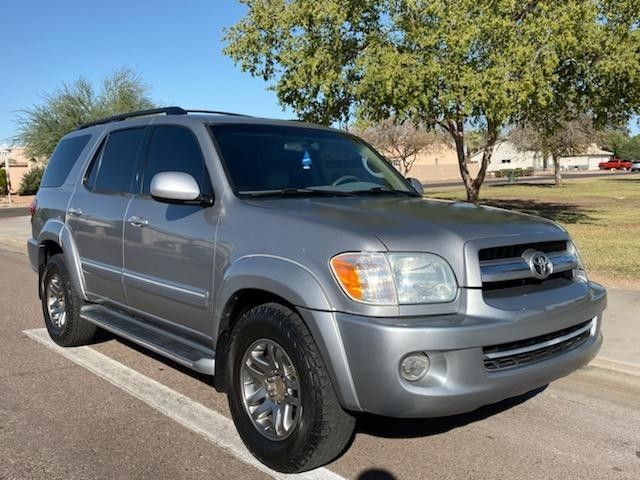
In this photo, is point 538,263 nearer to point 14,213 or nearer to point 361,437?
point 361,437

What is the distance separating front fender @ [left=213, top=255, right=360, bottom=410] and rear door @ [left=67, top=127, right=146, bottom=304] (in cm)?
170

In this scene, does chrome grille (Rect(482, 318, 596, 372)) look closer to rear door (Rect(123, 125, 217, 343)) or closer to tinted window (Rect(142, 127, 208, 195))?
rear door (Rect(123, 125, 217, 343))

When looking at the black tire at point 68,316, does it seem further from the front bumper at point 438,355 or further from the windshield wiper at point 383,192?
the front bumper at point 438,355

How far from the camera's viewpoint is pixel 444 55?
1192 centimetres

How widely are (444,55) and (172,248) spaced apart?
29.8ft

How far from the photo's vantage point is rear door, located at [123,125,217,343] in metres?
3.99

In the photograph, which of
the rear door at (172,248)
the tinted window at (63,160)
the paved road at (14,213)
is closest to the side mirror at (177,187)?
the rear door at (172,248)

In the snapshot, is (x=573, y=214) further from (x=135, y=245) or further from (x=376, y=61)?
(x=135, y=245)

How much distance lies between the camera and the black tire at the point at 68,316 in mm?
5695

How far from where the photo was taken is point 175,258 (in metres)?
4.17

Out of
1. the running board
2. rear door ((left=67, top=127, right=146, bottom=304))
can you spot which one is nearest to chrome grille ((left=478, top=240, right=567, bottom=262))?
the running board

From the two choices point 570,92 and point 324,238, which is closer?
point 324,238

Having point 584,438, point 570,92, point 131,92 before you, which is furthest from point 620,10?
point 131,92

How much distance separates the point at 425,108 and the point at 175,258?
8.88 metres
